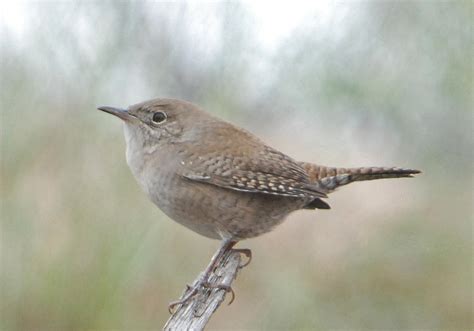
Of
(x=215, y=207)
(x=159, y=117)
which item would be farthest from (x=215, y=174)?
(x=159, y=117)

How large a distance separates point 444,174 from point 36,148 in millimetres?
2656

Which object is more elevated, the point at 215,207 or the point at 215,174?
the point at 215,174

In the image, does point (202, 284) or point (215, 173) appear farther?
point (215, 173)

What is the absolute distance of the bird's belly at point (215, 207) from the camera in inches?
142

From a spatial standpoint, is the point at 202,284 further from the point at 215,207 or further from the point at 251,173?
the point at 251,173

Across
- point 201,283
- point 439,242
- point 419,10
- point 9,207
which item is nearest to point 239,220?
point 201,283

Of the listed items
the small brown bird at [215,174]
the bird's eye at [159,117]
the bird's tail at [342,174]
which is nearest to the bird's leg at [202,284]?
the small brown bird at [215,174]

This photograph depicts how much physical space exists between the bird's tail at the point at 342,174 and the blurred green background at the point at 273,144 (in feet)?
3.19

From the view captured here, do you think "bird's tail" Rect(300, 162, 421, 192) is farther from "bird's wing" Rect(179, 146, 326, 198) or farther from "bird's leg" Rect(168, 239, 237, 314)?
"bird's leg" Rect(168, 239, 237, 314)

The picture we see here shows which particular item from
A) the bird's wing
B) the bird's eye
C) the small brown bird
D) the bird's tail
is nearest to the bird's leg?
the small brown bird

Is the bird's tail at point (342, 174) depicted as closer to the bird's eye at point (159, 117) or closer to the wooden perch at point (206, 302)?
the wooden perch at point (206, 302)

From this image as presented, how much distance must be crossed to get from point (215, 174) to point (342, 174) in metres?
0.63

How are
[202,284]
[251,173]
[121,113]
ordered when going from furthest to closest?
[121,113]
[251,173]
[202,284]

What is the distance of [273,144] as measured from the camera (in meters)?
5.86
